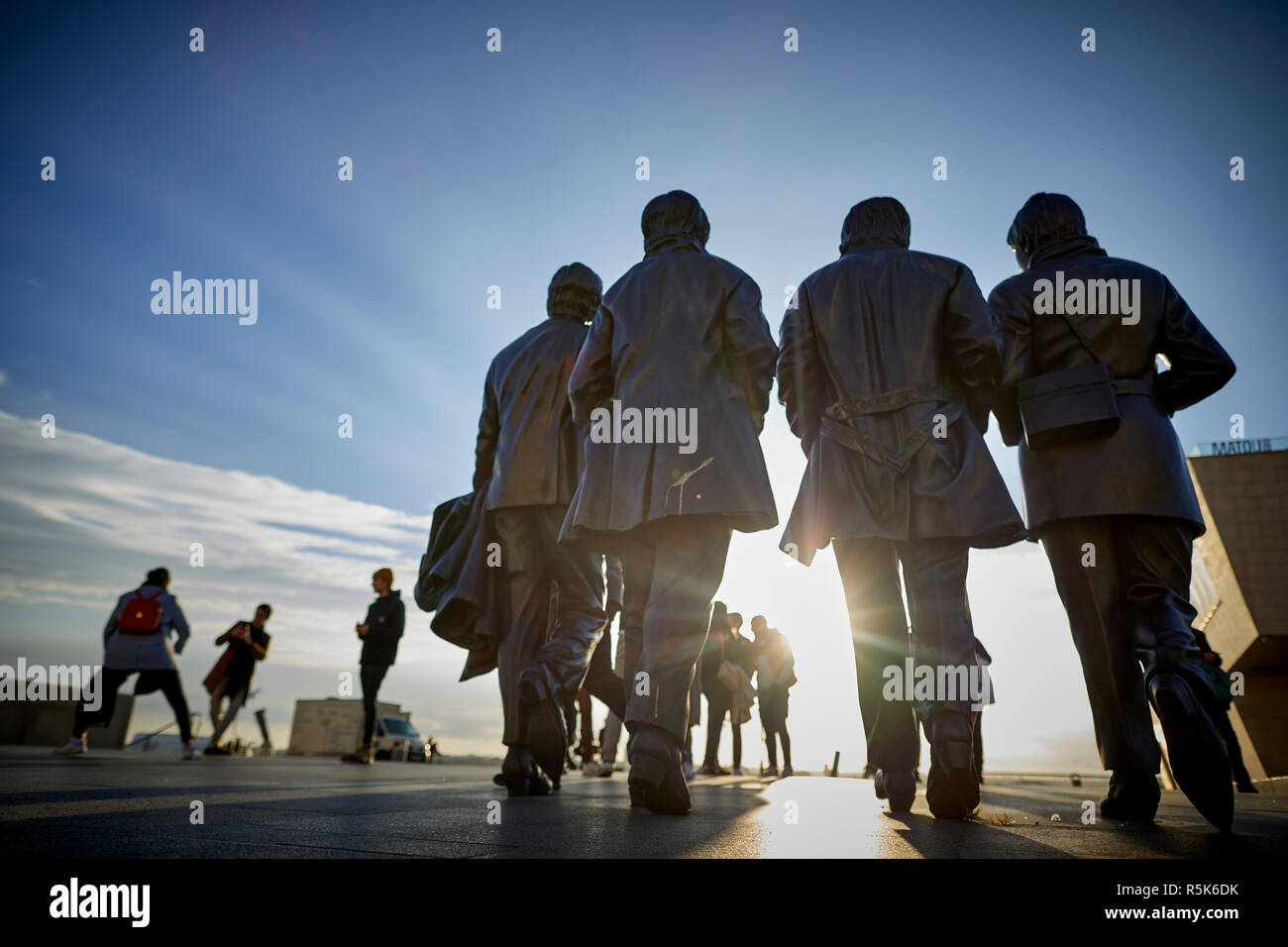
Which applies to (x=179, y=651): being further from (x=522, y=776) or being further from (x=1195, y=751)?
(x=1195, y=751)

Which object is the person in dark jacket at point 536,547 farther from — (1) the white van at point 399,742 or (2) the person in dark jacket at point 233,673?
(1) the white van at point 399,742

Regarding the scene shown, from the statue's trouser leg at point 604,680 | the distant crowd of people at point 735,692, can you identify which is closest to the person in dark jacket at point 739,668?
the distant crowd of people at point 735,692

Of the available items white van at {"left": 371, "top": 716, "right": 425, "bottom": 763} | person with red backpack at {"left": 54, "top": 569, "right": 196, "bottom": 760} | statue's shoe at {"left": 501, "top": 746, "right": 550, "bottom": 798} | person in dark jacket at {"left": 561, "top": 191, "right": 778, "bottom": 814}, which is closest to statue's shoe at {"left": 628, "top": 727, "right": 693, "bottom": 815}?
person in dark jacket at {"left": 561, "top": 191, "right": 778, "bottom": 814}

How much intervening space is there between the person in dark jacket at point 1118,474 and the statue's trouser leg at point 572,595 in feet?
8.21

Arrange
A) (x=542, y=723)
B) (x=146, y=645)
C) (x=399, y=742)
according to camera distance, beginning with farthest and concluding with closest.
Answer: (x=399, y=742)
(x=146, y=645)
(x=542, y=723)

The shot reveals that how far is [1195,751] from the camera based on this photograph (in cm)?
261

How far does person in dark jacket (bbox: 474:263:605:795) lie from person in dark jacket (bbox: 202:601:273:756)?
6552 millimetres

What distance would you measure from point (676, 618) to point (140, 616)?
26.0 feet

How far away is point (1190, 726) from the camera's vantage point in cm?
267

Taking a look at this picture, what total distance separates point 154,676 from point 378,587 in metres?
2.57

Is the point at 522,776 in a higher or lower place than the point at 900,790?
lower

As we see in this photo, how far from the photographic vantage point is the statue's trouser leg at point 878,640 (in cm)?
351

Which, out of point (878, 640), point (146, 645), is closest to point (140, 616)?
point (146, 645)
